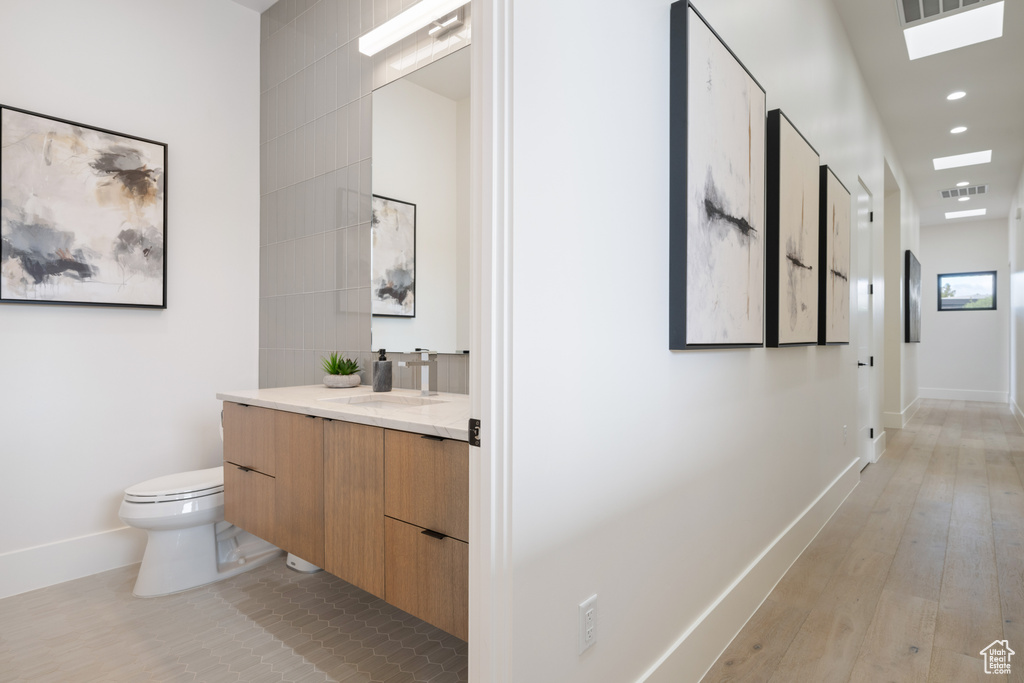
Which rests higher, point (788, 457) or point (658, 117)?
point (658, 117)

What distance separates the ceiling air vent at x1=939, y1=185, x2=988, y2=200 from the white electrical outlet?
7.90 metres

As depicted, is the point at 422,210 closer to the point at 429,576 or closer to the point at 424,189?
the point at 424,189

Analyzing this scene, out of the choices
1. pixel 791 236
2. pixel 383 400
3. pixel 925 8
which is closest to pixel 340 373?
pixel 383 400

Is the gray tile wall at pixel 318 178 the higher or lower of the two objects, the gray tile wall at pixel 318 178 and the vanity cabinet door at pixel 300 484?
the higher

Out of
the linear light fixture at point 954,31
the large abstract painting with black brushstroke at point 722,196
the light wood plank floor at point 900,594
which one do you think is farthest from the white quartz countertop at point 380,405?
the linear light fixture at point 954,31

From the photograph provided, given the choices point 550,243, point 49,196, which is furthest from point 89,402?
point 550,243

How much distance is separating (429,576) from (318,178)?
7.25 ft

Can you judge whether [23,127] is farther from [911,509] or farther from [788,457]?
[911,509]

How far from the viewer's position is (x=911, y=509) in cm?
321

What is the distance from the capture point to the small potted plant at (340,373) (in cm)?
246

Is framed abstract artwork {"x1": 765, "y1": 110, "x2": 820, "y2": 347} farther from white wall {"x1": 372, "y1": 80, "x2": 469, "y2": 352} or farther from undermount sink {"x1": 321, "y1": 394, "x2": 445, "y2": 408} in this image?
undermount sink {"x1": 321, "y1": 394, "x2": 445, "y2": 408}

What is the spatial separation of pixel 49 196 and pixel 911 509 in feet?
15.5

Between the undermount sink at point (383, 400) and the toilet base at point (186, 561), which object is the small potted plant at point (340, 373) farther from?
the toilet base at point (186, 561)

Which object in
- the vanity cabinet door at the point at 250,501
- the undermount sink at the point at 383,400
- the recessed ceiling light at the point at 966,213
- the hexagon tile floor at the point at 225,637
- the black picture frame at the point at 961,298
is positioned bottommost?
the hexagon tile floor at the point at 225,637
